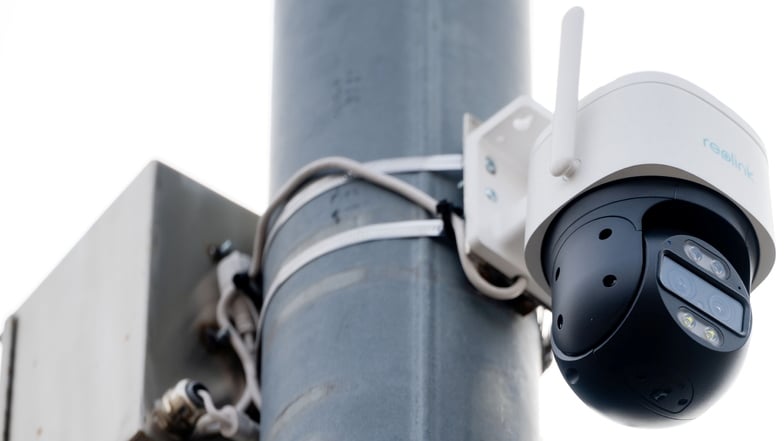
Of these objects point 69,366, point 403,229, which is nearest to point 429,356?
point 403,229

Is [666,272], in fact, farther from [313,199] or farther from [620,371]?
[313,199]

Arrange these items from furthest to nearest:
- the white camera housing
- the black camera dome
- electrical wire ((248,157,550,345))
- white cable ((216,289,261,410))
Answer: white cable ((216,289,261,410))
electrical wire ((248,157,550,345))
the white camera housing
the black camera dome

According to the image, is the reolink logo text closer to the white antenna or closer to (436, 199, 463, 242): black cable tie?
the white antenna

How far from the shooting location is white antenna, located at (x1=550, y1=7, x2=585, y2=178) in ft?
5.31

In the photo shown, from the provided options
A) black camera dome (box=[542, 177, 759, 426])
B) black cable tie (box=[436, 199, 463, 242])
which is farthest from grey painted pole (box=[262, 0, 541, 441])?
black camera dome (box=[542, 177, 759, 426])

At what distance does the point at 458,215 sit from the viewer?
1767mm

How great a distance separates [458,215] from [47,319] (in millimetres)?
607

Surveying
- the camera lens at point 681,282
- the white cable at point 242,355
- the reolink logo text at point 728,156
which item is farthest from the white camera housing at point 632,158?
the white cable at point 242,355

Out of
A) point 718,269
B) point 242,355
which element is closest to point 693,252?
point 718,269

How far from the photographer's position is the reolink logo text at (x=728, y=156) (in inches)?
63.3

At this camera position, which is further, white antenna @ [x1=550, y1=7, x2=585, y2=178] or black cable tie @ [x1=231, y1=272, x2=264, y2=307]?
black cable tie @ [x1=231, y1=272, x2=264, y2=307]

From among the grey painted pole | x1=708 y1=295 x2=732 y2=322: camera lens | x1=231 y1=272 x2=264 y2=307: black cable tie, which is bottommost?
x1=231 y1=272 x2=264 y2=307: black cable tie

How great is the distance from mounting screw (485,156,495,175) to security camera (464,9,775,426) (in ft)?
0.22

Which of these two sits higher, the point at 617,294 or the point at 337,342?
the point at 617,294
